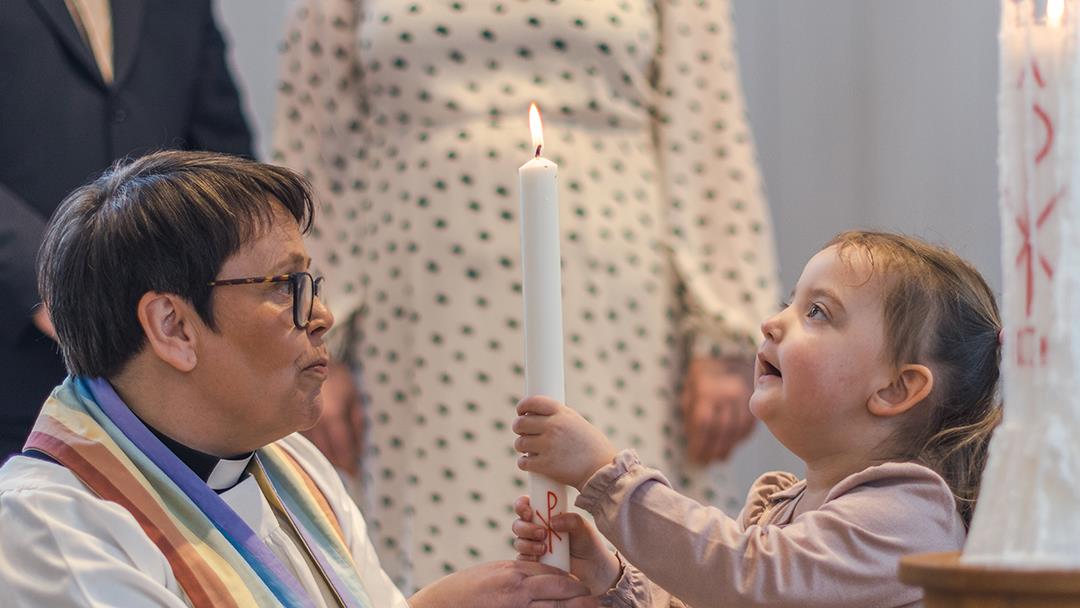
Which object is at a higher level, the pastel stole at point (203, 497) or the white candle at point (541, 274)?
the white candle at point (541, 274)

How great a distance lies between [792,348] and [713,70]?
3.90 ft

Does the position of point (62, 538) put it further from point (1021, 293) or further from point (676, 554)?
point (1021, 293)

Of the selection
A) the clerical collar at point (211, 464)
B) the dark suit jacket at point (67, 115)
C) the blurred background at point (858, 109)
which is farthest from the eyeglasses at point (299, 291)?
the blurred background at point (858, 109)

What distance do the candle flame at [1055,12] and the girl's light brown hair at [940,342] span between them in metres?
0.74

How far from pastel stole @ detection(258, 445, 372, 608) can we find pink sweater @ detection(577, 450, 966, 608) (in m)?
0.32

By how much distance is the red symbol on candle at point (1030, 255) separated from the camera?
29.4 inches

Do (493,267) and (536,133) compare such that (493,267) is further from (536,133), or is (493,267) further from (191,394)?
(536,133)

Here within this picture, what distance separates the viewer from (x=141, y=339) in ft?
4.71

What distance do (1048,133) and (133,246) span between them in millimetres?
927

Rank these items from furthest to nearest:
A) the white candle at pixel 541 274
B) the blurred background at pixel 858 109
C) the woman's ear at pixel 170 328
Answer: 1. the blurred background at pixel 858 109
2. the woman's ear at pixel 170 328
3. the white candle at pixel 541 274

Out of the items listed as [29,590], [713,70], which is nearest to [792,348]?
[29,590]

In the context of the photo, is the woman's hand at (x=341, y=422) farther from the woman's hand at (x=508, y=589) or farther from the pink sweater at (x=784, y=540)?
the pink sweater at (x=784, y=540)

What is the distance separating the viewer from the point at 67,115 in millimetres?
2199

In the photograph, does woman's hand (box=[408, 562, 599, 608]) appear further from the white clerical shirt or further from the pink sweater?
the white clerical shirt
